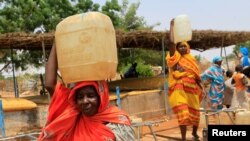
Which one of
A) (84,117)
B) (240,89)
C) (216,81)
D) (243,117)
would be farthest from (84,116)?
(240,89)

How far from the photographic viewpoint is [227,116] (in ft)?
24.0

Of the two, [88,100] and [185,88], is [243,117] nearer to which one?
[185,88]

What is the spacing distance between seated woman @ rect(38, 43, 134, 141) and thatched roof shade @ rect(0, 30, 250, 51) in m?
7.11

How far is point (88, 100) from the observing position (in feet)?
6.80

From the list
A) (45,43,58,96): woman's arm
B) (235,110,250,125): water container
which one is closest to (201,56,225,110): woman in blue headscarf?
(235,110,250,125): water container

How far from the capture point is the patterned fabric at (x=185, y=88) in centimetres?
600

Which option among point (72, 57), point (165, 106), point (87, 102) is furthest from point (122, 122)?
point (165, 106)

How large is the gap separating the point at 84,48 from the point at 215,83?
644 cm

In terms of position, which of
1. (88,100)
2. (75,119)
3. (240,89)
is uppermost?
(88,100)

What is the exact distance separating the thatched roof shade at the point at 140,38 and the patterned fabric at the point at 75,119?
7.10 m

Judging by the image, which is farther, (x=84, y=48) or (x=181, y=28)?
(x=181, y=28)

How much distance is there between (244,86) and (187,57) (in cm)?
269

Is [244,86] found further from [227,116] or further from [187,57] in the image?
[187,57]

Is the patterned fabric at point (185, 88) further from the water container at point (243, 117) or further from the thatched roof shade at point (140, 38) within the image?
the thatched roof shade at point (140, 38)
